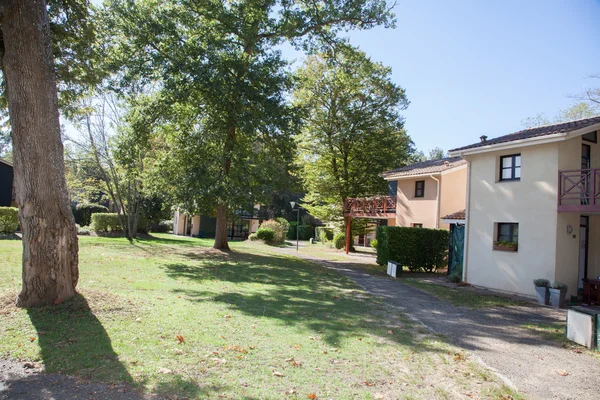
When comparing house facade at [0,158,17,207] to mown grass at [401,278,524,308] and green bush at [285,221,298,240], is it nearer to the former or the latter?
green bush at [285,221,298,240]

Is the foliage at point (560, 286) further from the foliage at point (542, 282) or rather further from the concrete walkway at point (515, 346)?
the concrete walkway at point (515, 346)

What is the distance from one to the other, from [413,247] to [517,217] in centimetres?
600

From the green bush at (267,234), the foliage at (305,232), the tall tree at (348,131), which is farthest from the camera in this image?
the foliage at (305,232)

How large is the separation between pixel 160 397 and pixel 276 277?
376 inches

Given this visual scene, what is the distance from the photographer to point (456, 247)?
1673 cm

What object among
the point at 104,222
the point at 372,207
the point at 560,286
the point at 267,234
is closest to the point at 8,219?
the point at 104,222

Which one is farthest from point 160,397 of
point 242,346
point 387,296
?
point 387,296

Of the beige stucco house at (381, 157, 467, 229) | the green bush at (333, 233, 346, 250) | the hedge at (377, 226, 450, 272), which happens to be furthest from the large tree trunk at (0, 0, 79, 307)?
the green bush at (333, 233, 346, 250)

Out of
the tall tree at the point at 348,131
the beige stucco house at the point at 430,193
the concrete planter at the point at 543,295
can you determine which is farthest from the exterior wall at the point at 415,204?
the concrete planter at the point at 543,295

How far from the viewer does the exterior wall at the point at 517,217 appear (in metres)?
12.1

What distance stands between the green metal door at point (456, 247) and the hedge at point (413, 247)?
1781mm

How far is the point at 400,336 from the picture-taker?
6891 mm

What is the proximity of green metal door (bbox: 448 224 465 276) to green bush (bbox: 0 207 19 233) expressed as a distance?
2060 cm

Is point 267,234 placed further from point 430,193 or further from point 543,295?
point 543,295
